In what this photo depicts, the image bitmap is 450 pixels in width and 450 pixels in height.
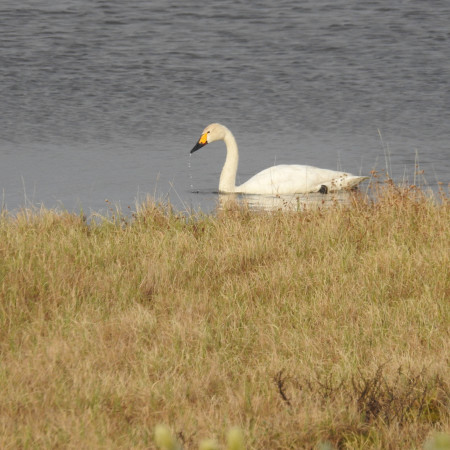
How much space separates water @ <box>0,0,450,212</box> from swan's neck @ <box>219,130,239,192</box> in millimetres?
253

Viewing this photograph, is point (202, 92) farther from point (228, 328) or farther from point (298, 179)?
point (228, 328)

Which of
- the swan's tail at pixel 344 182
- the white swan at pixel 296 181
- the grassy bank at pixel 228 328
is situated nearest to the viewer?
the grassy bank at pixel 228 328

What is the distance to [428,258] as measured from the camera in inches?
263

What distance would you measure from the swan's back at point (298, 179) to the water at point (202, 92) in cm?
68

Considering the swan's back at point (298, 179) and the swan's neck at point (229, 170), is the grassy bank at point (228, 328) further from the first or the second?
the swan's neck at point (229, 170)

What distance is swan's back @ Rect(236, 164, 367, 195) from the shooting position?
11.1m

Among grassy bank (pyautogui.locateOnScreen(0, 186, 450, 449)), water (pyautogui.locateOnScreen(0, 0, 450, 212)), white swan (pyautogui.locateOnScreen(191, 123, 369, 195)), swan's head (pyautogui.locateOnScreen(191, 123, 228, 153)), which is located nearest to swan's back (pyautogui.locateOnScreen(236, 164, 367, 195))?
white swan (pyautogui.locateOnScreen(191, 123, 369, 195))

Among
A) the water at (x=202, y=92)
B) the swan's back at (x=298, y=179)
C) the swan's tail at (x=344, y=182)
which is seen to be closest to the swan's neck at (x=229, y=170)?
the water at (x=202, y=92)

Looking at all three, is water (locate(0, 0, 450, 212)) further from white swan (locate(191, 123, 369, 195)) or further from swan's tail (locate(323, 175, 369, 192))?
swan's tail (locate(323, 175, 369, 192))

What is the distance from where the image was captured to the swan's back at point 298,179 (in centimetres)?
1109

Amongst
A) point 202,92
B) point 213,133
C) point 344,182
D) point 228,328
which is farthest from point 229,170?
point 228,328

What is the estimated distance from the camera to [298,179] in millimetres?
11141

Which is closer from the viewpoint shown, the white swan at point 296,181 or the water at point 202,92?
the white swan at point 296,181

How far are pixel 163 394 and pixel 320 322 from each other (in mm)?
1406
